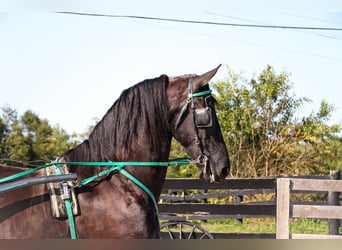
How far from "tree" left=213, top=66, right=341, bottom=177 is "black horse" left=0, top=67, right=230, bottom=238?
11720 mm

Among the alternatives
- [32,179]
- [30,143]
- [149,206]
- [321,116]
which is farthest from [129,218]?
[30,143]

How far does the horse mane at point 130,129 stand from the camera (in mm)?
3283

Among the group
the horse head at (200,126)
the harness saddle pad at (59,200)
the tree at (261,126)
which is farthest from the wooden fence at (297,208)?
the tree at (261,126)

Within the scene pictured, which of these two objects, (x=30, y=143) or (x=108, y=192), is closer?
(x=108, y=192)

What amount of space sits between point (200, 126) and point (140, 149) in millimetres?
399

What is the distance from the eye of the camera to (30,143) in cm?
1809

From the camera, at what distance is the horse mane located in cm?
328

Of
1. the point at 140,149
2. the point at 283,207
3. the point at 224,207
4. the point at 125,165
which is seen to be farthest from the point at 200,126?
the point at 224,207

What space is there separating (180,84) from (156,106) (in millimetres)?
221

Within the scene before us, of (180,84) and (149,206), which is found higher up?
(180,84)

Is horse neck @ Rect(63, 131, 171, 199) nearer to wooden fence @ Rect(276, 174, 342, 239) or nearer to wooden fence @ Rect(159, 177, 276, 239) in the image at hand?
wooden fence @ Rect(276, 174, 342, 239)

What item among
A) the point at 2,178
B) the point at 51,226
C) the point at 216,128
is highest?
the point at 216,128

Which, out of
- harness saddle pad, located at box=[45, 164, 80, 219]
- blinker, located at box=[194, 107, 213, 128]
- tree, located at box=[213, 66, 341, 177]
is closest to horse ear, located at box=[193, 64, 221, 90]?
blinker, located at box=[194, 107, 213, 128]

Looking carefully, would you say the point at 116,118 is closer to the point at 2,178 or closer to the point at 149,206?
the point at 149,206
